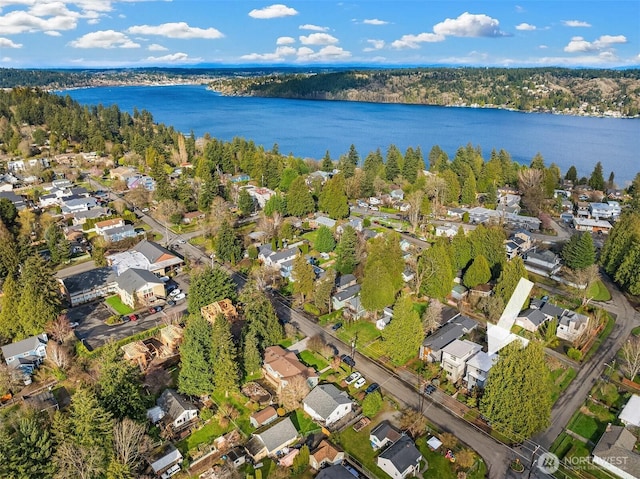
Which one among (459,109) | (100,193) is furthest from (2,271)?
(459,109)

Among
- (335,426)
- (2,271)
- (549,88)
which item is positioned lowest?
(335,426)

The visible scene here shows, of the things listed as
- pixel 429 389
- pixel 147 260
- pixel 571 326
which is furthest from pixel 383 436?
pixel 147 260

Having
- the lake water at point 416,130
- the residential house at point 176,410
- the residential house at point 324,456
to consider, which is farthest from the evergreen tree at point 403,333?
the lake water at point 416,130

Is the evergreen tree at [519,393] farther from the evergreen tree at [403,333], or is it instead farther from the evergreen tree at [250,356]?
the evergreen tree at [250,356]

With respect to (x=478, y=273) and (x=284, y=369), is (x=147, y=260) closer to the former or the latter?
(x=284, y=369)

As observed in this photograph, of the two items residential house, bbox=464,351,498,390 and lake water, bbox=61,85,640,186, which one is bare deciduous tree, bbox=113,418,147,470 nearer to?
residential house, bbox=464,351,498,390

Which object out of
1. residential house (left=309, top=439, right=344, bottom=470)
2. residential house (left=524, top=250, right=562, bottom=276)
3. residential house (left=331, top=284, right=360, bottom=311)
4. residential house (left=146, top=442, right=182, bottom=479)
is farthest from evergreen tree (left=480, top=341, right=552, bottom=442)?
residential house (left=524, top=250, right=562, bottom=276)

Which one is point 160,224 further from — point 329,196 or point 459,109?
point 459,109
